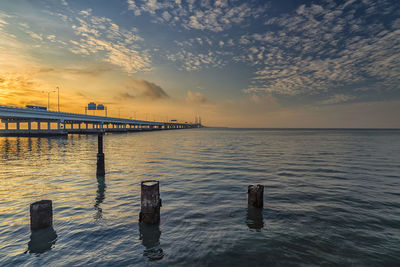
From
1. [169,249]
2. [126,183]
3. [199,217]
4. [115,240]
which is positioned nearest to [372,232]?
[199,217]

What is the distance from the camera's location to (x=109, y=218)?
30.2 ft

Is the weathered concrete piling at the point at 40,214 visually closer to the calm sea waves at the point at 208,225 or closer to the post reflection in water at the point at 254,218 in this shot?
the calm sea waves at the point at 208,225

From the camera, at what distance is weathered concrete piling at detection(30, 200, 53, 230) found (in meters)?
7.80

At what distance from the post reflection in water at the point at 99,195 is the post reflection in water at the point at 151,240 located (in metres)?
2.60

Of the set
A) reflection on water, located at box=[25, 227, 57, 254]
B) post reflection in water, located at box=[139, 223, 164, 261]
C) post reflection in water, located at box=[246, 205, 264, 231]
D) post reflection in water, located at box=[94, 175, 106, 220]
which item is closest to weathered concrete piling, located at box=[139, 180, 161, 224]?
post reflection in water, located at box=[139, 223, 164, 261]

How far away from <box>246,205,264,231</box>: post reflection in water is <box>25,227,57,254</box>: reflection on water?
7.44m

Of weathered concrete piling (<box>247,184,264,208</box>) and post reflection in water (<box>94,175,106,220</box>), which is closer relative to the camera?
post reflection in water (<box>94,175,106,220</box>)

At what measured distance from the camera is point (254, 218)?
927 cm

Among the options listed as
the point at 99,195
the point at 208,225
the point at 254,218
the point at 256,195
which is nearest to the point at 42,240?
the point at 99,195

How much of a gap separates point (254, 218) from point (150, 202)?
471 centimetres

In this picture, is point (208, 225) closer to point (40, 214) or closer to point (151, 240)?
point (151, 240)

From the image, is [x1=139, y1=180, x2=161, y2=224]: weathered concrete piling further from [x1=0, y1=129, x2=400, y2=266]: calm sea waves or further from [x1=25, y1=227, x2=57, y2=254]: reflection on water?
[x1=25, y1=227, x2=57, y2=254]: reflection on water

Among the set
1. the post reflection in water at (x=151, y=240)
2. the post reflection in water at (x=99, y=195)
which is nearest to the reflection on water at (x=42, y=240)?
the post reflection in water at (x=99, y=195)

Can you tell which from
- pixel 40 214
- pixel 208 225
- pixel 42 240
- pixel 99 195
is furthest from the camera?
pixel 99 195
